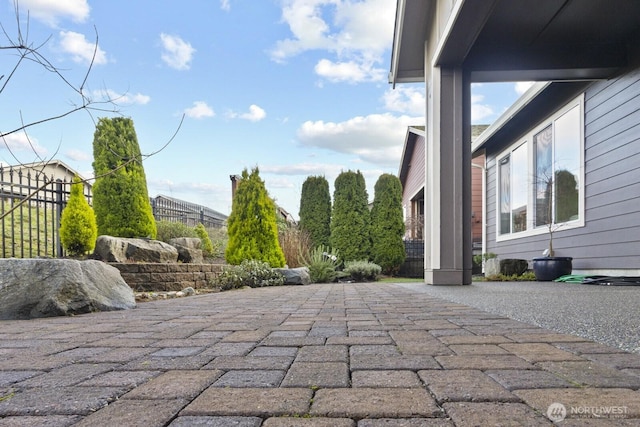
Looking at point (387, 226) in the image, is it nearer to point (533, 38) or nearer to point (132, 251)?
point (533, 38)

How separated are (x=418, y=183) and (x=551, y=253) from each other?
8742 mm

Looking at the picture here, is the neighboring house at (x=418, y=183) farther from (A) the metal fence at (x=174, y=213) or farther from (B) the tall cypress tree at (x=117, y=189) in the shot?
(B) the tall cypress tree at (x=117, y=189)

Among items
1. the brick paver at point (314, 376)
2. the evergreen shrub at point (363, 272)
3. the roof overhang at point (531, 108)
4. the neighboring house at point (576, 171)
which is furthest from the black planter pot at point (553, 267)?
the brick paver at point (314, 376)

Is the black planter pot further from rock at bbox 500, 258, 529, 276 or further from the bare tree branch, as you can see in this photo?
the bare tree branch

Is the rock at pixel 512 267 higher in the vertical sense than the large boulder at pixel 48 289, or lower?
lower

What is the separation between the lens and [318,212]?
11.0 meters

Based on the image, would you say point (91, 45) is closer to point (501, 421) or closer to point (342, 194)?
point (501, 421)

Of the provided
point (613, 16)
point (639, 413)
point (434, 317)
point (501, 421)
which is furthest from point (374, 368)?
point (613, 16)

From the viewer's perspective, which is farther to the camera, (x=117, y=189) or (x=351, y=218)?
(x=351, y=218)

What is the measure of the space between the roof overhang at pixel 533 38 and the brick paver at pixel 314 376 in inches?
141

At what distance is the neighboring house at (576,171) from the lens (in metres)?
5.23

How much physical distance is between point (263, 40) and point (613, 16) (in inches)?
281

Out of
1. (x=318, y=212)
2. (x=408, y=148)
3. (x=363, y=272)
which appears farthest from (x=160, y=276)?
(x=408, y=148)

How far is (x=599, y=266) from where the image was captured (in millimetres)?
5812
